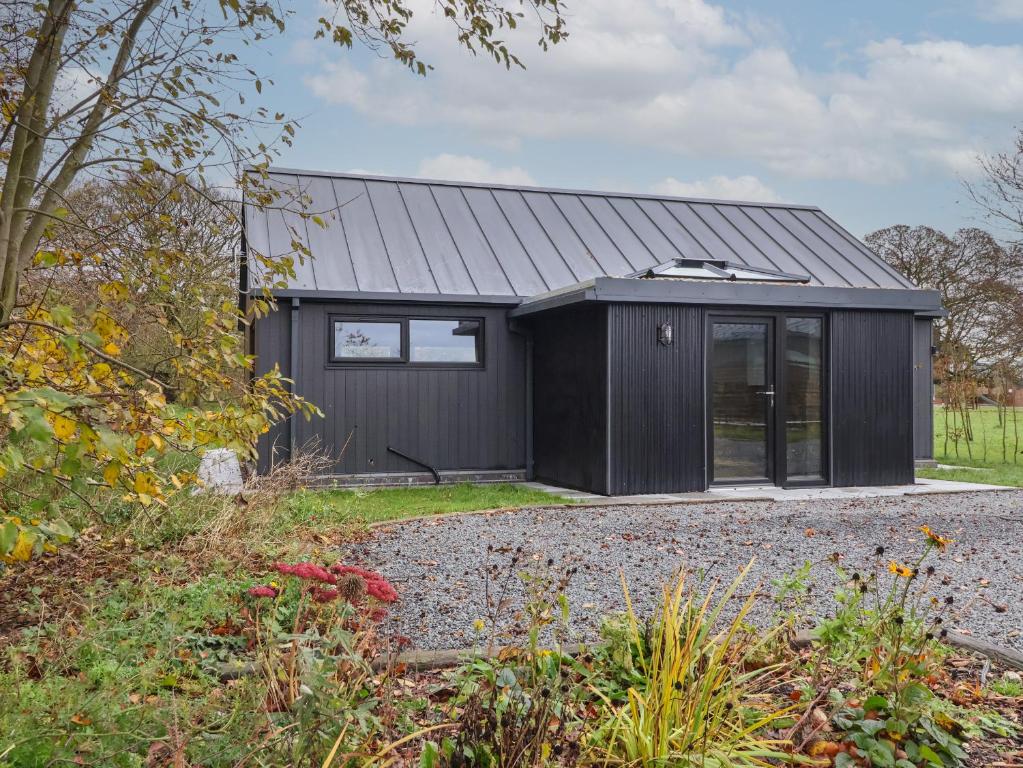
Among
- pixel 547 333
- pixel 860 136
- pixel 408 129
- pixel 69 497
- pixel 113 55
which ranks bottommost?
pixel 69 497

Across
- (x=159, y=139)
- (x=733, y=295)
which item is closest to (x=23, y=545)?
(x=159, y=139)

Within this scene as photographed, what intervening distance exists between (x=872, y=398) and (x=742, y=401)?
171cm

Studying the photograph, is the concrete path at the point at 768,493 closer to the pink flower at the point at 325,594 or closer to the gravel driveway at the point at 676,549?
the gravel driveway at the point at 676,549

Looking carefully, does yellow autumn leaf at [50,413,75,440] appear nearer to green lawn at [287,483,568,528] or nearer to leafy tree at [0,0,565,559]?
leafy tree at [0,0,565,559]

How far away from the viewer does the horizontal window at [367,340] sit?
9633mm

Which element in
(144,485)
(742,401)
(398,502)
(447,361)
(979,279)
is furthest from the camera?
(979,279)

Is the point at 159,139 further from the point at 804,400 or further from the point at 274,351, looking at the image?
the point at 804,400

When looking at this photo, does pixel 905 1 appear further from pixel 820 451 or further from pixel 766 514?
pixel 766 514

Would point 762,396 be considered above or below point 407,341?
below

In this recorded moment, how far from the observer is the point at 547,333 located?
997 cm

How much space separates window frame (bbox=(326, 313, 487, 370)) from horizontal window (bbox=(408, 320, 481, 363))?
3 cm

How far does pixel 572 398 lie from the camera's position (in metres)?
9.27

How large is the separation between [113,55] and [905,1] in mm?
7919

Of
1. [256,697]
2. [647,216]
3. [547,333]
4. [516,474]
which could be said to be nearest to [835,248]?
[647,216]
